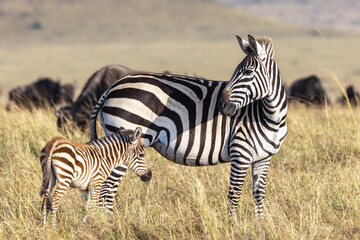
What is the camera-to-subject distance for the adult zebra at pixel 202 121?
5.48m

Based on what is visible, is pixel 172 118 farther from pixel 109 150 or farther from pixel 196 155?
pixel 109 150

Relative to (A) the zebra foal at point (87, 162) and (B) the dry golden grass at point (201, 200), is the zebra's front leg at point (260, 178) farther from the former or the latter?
(A) the zebra foal at point (87, 162)

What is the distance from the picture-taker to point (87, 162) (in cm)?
507

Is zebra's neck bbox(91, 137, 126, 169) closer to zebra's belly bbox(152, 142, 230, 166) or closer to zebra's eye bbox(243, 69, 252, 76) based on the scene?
zebra's belly bbox(152, 142, 230, 166)

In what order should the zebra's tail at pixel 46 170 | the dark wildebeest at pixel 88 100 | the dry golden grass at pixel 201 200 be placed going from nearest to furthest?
the zebra's tail at pixel 46 170
the dry golden grass at pixel 201 200
the dark wildebeest at pixel 88 100

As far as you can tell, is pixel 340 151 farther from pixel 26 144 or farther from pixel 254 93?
pixel 26 144

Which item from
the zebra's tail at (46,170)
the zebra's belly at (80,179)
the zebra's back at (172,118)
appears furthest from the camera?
the zebra's back at (172,118)

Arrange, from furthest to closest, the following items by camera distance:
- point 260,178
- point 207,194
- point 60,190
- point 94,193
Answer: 1. point 207,194
2. point 260,178
3. point 94,193
4. point 60,190

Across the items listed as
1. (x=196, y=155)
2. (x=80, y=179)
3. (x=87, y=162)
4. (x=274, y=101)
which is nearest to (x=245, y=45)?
(x=274, y=101)

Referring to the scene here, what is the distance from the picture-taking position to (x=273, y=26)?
525ft

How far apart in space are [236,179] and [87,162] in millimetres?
1546

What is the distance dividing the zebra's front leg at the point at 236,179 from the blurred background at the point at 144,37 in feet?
173

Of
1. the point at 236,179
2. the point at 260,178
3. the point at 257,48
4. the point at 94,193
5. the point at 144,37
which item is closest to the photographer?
the point at 257,48

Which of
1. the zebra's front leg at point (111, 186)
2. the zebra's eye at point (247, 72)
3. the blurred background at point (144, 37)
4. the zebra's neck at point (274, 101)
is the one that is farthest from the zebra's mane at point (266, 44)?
the blurred background at point (144, 37)
